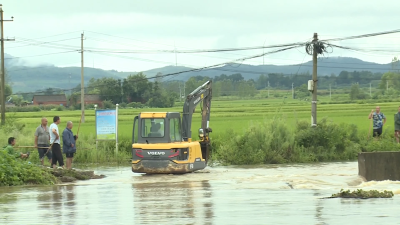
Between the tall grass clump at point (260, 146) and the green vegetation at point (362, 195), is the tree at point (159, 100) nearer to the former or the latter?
the tall grass clump at point (260, 146)

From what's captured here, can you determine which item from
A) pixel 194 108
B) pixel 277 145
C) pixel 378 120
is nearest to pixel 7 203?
pixel 194 108

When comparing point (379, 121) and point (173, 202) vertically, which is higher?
point (379, 121)

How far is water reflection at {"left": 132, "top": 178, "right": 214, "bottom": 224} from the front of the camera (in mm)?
12828

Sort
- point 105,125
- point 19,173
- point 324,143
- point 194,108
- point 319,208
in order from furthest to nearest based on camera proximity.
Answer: point 324,143, point 105,125, point 194,108, point 19,173, point 319,208

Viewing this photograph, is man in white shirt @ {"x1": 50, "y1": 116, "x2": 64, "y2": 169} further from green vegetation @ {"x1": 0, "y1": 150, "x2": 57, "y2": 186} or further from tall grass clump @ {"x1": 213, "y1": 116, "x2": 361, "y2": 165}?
tall grass clump @ {"x1": 213, "y1": 116, "x2": 361, "y2": 165}

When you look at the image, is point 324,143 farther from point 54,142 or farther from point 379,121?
point 54,142

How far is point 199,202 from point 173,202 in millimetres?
578

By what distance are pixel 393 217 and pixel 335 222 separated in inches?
45.4

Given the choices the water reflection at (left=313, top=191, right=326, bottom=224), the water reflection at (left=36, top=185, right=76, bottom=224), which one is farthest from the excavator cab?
the water reflection at (left=313, top=191, right=326, bottom=224)

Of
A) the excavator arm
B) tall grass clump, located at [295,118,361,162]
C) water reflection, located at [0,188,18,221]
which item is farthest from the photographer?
tall grass clump, located at [295,118,361,162]

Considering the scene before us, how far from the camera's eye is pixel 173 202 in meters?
15.7

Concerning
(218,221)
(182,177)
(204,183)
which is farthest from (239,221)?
(182,177)

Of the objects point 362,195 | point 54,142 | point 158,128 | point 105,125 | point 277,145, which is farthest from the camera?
point 105,125

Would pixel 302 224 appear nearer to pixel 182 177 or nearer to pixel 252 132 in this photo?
pixel 182 177
